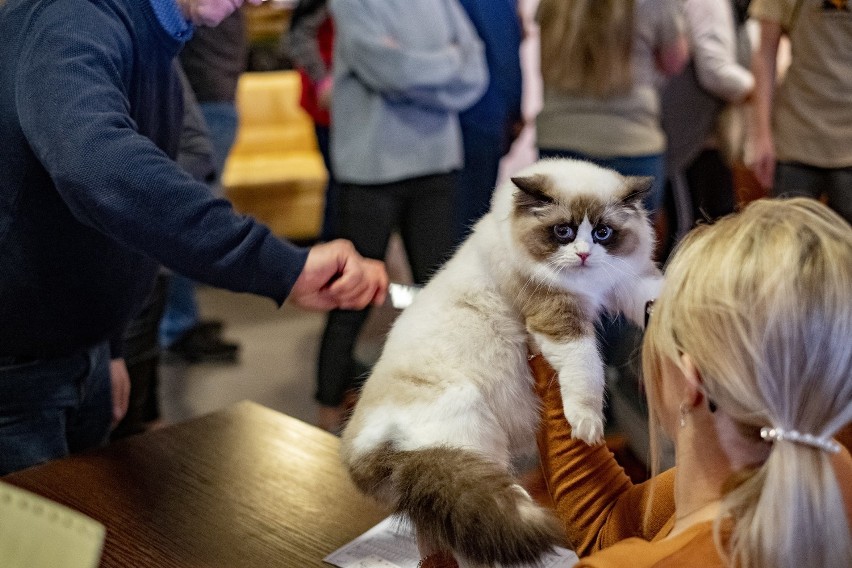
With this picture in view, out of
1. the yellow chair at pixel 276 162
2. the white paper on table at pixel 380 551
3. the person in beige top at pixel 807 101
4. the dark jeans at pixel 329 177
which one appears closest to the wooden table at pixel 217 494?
the white paper on table at pixel 380 551

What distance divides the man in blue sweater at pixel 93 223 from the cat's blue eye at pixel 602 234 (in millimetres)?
314

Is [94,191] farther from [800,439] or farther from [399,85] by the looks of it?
[399,85]

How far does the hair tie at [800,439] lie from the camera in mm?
770

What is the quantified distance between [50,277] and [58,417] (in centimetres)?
27

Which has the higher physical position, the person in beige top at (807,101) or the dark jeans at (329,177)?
the person in beige top at (807,101)

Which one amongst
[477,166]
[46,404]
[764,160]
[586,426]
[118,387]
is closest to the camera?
[586,426]

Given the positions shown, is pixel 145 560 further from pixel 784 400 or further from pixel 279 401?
pixel 279 401

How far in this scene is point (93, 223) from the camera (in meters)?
1.08

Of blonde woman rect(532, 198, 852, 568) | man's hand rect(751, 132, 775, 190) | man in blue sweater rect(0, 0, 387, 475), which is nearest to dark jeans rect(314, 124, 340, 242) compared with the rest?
man's hand rect(751, 132, 775, 190)

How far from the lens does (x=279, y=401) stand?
3.13 metres

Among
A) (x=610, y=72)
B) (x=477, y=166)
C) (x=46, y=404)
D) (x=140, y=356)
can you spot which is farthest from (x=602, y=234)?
(x=477, y=166)

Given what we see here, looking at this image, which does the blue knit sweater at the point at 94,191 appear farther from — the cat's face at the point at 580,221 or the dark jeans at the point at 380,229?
the dark jeans at the point at 380,229

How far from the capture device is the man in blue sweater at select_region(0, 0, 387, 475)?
1.03 m

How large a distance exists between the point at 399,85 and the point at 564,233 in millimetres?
1383
